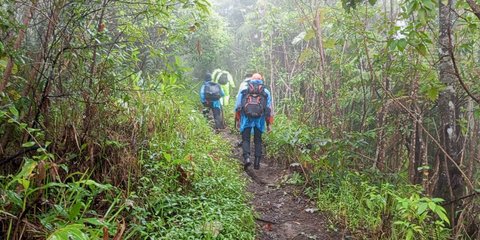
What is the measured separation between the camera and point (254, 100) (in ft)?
23.2

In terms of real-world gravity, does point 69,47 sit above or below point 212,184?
above

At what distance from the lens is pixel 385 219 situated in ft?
13.9

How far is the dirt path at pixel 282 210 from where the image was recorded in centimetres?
459

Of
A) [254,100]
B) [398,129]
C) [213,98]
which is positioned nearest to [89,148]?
[254,100]

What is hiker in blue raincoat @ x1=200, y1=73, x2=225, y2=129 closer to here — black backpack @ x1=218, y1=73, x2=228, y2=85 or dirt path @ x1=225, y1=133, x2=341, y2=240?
black backpack @ x1=218, y1=73, x2=228, y2=85

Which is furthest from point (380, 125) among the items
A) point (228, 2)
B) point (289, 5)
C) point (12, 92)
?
point (228, 2)

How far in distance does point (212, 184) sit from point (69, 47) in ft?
8.04

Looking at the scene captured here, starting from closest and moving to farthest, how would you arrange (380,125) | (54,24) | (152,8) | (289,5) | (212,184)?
(54,24) → (152,8) → (212,184) → (380,125) → (289,5)

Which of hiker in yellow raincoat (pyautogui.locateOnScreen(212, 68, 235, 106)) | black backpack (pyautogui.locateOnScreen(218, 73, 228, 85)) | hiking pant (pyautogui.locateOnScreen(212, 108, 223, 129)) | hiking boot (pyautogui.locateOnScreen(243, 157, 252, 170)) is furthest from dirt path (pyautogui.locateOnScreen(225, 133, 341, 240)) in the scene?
black backpack (pyautogui.locateOnScreen(218, 73, 228, 85))

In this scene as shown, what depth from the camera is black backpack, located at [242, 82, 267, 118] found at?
6957 millimetres

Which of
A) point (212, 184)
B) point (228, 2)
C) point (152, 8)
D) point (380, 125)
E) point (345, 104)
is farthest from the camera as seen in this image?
point (228, 2)

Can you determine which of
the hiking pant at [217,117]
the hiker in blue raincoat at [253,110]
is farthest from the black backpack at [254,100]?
the hiking pant at [217,117]

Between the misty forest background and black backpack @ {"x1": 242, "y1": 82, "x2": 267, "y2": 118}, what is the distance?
34.2 inches

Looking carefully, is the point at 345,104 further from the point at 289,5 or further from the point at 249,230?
the point at 289,5
